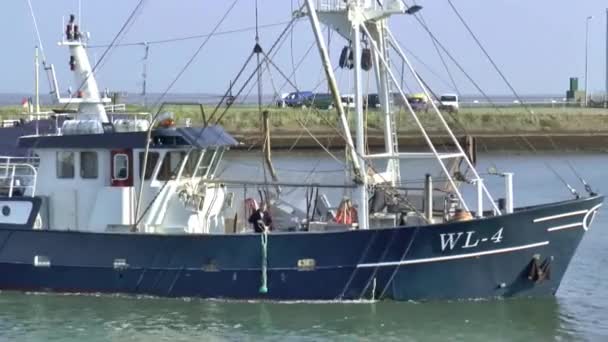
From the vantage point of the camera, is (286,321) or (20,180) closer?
(286,321)

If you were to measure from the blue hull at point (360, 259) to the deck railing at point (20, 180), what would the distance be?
1.35 meters

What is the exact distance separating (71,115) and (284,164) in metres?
22.2

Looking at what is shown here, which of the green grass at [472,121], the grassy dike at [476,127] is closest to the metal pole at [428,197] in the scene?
the grassy dike at [476,127]

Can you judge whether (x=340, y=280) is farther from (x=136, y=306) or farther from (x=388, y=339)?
(x=136, y=306)

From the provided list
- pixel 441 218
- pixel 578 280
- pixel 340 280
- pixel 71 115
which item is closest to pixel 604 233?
pixel 578 280

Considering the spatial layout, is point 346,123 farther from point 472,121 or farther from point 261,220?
point 472,121

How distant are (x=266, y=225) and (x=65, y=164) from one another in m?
3.85

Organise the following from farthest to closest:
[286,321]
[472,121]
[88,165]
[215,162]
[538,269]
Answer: [472,121], [215,162], [88,165], [538,269], [286,321]

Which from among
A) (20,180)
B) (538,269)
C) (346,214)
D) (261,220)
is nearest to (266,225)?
(261,220)

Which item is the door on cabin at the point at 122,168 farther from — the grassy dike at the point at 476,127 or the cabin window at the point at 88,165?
the grassy dike at the point at 476,127

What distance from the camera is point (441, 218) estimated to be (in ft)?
64.0

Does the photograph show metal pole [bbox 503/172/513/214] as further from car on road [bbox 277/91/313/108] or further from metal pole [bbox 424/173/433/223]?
car on road [bbox 277/91/313/108]

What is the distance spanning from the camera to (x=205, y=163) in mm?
20156

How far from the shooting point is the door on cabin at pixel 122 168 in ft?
64.0
